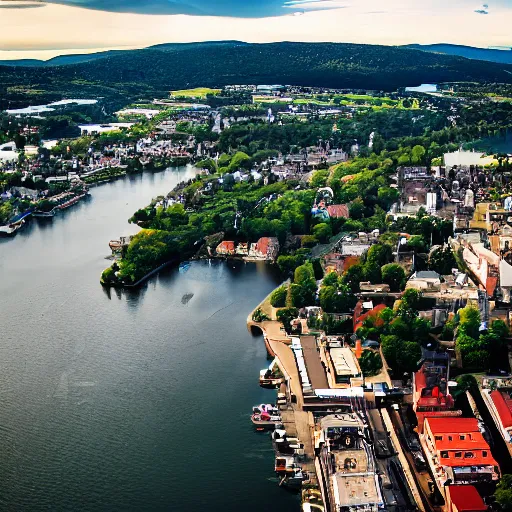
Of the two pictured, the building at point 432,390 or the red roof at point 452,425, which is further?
the building at point 432,390

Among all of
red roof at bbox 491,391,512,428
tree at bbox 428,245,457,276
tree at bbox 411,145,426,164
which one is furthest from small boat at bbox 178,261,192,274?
tree at bbox 411,145,426,164

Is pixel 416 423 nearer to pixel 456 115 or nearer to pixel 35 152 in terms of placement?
pixel 35 152

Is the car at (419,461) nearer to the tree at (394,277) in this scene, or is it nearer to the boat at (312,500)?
the boat at (312,500)

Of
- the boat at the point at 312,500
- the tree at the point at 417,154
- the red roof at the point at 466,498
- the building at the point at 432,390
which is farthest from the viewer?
the tree at the point at 417,154

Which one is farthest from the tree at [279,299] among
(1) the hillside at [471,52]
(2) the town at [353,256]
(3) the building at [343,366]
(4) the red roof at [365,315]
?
(1) the hillside at [471,52]

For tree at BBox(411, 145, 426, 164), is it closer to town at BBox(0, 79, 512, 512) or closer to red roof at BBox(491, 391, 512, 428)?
town at BBox(0, 79, 512, 512)
